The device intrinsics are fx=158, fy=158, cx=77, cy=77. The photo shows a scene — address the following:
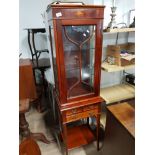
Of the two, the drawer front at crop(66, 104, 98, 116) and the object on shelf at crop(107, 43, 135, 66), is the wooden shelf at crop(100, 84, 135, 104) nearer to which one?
the drawer front at crop(66, 104, 98, 116)

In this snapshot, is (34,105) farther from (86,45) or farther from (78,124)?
(86,45)

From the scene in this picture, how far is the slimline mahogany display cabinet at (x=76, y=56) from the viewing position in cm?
120

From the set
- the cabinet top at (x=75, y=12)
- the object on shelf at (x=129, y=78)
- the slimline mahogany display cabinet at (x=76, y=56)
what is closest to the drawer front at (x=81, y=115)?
the slimline mahogany display cabinet at (x=76, y=56)

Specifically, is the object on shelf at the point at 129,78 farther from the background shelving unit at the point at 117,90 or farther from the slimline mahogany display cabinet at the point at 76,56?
the slimline mahogany display cabinet at the point at 76,56

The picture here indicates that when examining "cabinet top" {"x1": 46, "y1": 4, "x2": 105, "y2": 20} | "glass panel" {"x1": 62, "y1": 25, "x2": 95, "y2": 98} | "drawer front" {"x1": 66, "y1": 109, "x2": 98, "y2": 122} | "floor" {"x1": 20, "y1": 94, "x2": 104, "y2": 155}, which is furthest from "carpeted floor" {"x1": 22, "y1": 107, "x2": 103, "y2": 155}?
"cabinet top" {"x1": 46, "y1": 4, "x2": 105, "y2": 20}

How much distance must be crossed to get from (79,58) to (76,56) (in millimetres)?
32

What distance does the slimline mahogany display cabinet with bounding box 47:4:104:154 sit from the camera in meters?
1.20

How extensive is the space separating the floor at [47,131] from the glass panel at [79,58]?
638 millimetres

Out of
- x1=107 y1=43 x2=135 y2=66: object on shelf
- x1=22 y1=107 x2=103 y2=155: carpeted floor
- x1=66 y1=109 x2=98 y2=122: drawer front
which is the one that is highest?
x1=107 y1=43 x2=135 y2=66: object on shelf

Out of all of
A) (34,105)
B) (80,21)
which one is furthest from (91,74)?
(34,105)

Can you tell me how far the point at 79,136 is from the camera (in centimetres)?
183

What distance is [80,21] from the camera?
4.06 ft
